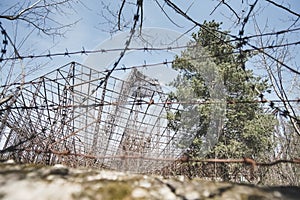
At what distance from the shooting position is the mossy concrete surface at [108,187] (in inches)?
32.5

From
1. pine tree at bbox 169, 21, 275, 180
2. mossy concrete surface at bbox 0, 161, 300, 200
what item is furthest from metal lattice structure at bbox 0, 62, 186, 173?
pine tree at bbox 169, 21, 275, 180

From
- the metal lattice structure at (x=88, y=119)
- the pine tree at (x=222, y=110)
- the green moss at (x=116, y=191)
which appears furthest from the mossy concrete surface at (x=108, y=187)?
the pine tree at (x=222, y=110)

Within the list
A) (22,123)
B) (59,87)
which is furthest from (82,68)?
(22,123)

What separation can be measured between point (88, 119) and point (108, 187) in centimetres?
366

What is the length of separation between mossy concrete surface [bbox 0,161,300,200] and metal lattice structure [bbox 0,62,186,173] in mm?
2652

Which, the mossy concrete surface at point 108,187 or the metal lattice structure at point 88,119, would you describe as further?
the metal lattice structure at point 88,119

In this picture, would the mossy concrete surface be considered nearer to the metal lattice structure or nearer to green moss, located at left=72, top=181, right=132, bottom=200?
green moss, located at left=72, top=181, right=132, bottom=200

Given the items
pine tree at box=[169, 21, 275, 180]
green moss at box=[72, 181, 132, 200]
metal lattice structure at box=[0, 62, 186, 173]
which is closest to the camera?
green moss at box=[72, 181, 132, 200]

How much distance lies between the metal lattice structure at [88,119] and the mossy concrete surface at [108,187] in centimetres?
265

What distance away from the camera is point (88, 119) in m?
4.39

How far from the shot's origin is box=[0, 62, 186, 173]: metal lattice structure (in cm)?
401

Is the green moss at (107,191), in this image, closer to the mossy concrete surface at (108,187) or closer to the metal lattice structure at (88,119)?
the mossy concrete surface at (108,187)

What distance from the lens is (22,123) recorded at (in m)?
4.20

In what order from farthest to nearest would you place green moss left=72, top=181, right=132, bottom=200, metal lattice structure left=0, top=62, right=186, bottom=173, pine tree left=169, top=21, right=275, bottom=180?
1. pine tree left=169, top=21, right=275, bottom=180
2. metal lattice structure left=0, top=62, right=186, bottom=173
3. green moss left=72, top=181, right=132, bottom=200
